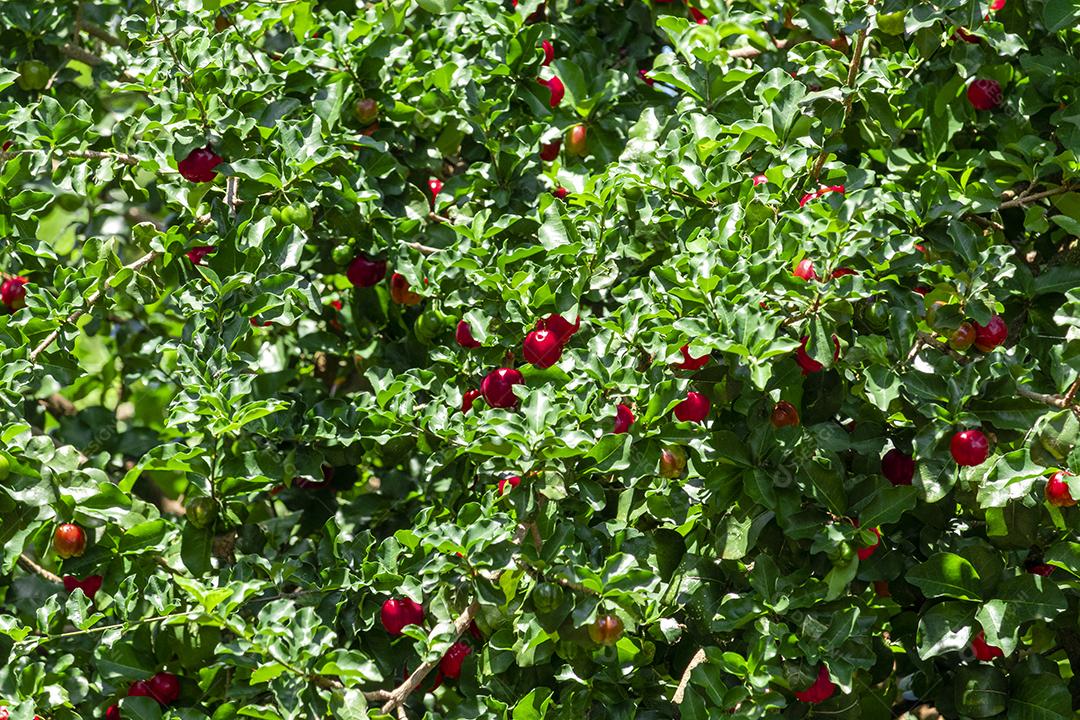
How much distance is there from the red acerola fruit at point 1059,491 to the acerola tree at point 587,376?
0.11ft

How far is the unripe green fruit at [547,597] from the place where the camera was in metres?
1.70

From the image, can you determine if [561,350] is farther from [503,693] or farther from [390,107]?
[390,107]

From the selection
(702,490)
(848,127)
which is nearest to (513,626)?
(702,490)

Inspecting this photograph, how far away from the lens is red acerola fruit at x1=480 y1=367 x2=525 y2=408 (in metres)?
1.93

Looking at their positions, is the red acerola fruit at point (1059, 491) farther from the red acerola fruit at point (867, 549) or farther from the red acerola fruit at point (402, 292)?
the red acerola fruit at point (402, 292)

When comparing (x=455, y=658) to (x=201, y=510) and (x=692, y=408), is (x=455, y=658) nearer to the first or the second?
(x=201, y=510)

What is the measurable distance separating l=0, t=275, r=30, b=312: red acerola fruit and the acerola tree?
113 mm

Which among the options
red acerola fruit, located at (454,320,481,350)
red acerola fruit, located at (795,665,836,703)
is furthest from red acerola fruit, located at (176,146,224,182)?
red acerola fruit, located at (795,665,836,703)

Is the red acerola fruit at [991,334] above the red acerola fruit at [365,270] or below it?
above

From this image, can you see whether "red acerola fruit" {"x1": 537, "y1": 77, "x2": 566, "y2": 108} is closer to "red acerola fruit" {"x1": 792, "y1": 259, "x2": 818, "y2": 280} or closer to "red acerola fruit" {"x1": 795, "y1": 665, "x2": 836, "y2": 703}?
"red acerola fruit" {"x1": 792, "y1": 259, "x2": 818, "y2": 280}

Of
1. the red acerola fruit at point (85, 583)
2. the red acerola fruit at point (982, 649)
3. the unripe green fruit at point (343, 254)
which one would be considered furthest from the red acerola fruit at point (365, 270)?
the red acerola fruit at point (982, 649)

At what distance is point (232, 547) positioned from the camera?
233cm

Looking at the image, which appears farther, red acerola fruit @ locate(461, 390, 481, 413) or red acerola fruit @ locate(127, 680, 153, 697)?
red acerola fruit @ locate(461, 390, 481, 413)

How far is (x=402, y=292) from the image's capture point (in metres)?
2.25
